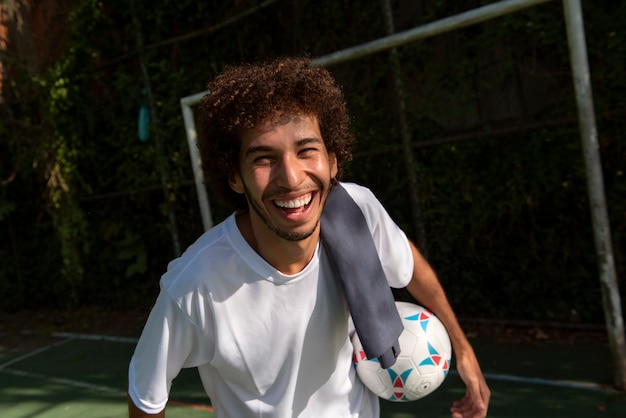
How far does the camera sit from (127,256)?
7484 mm

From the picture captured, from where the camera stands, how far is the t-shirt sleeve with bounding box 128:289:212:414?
1726mm

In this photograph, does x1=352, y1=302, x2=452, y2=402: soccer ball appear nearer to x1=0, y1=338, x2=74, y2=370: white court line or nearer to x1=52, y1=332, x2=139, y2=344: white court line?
x1=52, y1=332, x2=139, y2=344: white court line

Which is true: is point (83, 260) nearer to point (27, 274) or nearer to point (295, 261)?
point (27, 274)

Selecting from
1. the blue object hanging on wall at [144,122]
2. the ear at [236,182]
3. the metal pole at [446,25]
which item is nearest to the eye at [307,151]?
the ear at [236,182]

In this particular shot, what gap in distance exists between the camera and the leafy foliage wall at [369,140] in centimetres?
479

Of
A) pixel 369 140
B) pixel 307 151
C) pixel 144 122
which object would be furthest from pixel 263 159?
pixel 144 122

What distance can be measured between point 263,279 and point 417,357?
2.68ft

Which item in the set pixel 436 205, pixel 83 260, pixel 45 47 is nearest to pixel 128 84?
pixel 45 47

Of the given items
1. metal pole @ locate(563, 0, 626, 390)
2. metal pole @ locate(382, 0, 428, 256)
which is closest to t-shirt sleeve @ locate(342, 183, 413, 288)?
metal pole @ locate(563, 0, 626, 390)

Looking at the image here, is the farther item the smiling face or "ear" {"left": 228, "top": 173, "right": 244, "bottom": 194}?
"ear" {"left": 228, "top": 173, "right": 244, "bottom": 194}

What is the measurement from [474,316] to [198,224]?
3287mm

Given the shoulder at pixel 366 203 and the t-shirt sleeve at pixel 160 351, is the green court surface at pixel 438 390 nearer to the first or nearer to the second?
the shoulder at pixel 366 203

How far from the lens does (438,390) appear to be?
3949 millimetres

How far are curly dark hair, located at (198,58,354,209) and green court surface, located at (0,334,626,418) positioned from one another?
2245mm
